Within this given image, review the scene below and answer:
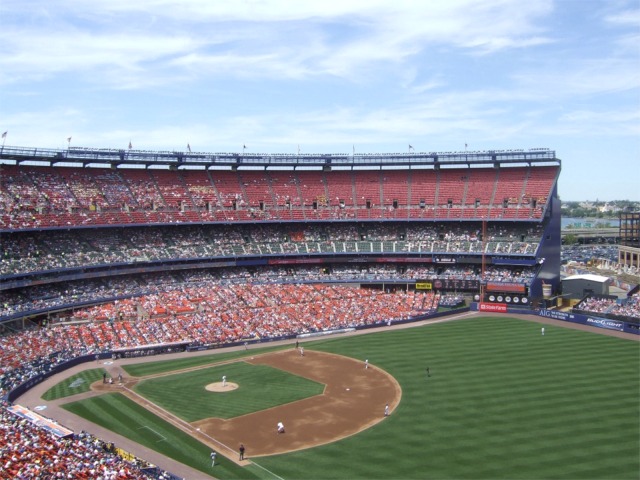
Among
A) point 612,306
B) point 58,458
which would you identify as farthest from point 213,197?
point 58,458

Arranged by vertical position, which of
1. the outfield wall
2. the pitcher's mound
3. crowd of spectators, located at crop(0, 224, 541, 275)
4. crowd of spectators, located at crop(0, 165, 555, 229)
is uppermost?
crowd of spectators, located at crop(0, 165, 555, 229)

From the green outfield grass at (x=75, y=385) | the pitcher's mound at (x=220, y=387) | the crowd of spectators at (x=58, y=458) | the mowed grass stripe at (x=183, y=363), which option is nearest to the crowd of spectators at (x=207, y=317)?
the green outfield grass at (x=75, y=385)

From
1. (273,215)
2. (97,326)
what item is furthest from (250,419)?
(273,215)

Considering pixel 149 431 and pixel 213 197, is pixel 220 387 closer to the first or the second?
pixel 149 431

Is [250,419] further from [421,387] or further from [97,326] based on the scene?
[97,326]

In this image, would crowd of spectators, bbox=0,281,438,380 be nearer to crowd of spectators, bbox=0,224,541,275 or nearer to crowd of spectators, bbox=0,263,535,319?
crowd of spectators, bbox=0,263,535,319

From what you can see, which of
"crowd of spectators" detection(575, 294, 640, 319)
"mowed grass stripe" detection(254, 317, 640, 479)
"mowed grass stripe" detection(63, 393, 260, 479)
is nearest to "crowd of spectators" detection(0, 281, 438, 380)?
"mowed grass stripe" detection(254, 317, 640, 479)

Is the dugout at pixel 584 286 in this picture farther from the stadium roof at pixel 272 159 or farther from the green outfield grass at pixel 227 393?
the green outfield grass at pixel 227 393
